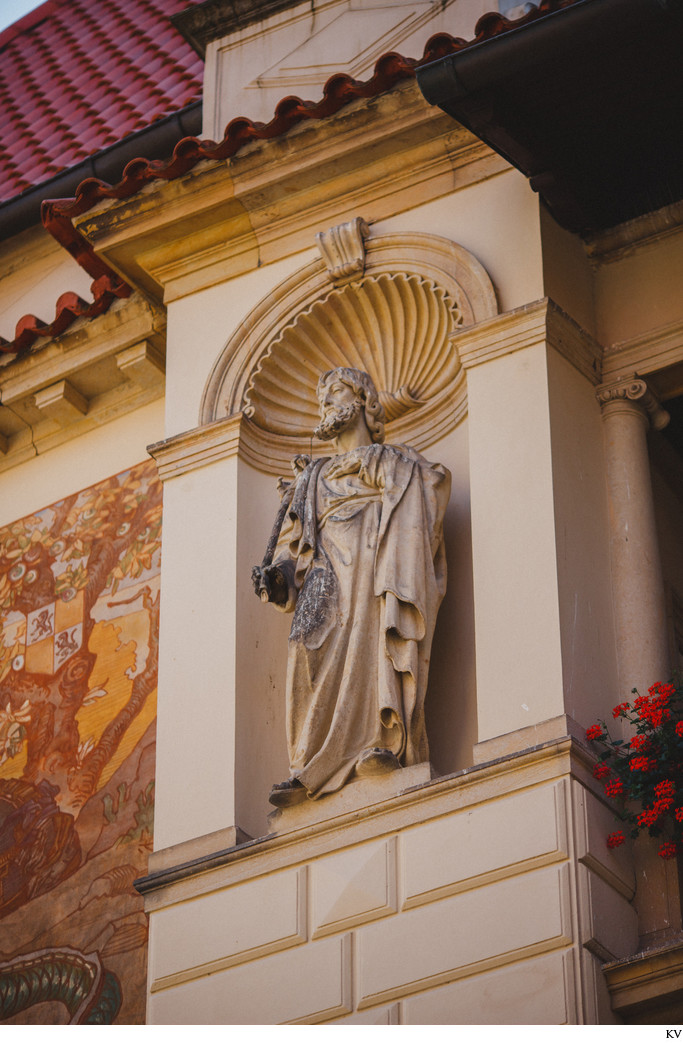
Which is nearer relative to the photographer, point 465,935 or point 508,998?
point 508,998

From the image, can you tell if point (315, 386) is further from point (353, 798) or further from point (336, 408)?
point (353, 798)

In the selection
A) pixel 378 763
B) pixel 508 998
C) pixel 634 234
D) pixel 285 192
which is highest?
pixel 285 192

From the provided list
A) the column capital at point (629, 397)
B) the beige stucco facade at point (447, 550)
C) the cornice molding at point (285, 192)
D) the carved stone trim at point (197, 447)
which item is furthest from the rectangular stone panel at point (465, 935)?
the cornice molding at point (285, 192)

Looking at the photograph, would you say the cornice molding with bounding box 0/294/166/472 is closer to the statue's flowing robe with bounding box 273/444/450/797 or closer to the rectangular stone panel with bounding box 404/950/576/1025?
the statue's flowing robe with bounding box 273/444/450/797

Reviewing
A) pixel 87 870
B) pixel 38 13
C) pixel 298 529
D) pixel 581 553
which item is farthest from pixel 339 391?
pixel 38 13

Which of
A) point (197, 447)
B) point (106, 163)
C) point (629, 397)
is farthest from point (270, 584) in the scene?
point (106, 163)

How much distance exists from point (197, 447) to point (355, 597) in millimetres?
1343

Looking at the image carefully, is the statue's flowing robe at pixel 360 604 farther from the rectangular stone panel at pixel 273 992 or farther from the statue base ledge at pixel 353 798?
the rectangular stone panel at pixel 273 992

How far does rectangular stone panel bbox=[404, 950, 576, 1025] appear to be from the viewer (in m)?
7.11

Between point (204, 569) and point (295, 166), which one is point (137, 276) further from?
point (204, 569)

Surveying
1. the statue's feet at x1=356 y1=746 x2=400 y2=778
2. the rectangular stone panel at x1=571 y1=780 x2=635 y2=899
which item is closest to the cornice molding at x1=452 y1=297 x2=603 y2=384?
the statue's feet at x1=356 y1=746 x2=400 y2=778

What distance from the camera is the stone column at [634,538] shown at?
8.29 meters

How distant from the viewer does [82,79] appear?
41.8 ft

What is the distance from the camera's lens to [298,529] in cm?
862
